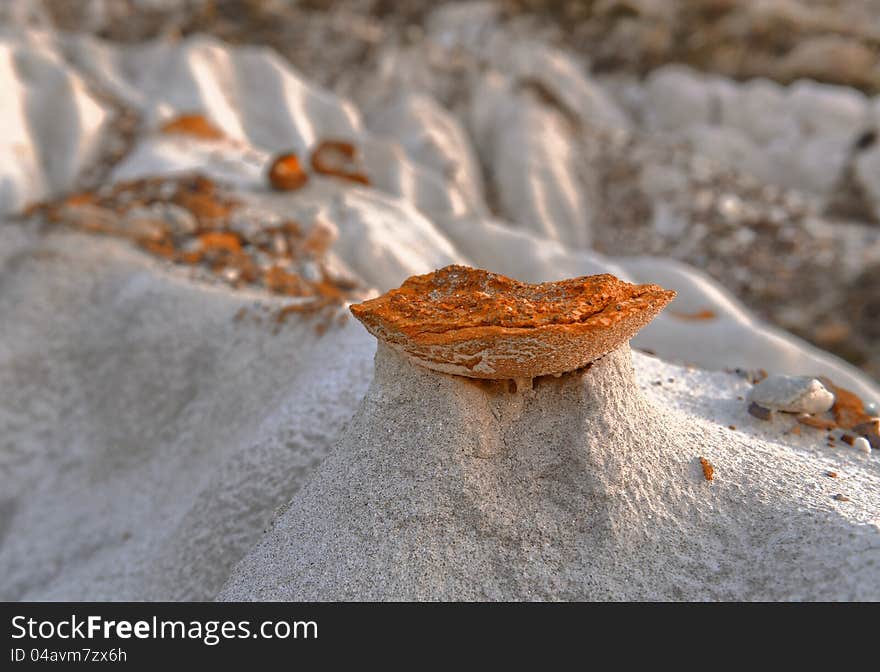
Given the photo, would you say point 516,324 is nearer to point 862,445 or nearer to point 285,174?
point 862,445

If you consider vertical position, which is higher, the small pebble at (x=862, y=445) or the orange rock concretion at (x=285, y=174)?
the small pebble at (x=862, y=445)

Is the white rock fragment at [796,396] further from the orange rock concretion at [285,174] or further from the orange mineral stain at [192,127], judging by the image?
the orange mineral stain at [192,127]

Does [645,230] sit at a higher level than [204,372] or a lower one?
lower

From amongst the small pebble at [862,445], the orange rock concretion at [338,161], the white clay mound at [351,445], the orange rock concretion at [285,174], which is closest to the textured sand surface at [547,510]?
the white clay mound at [351,445]
